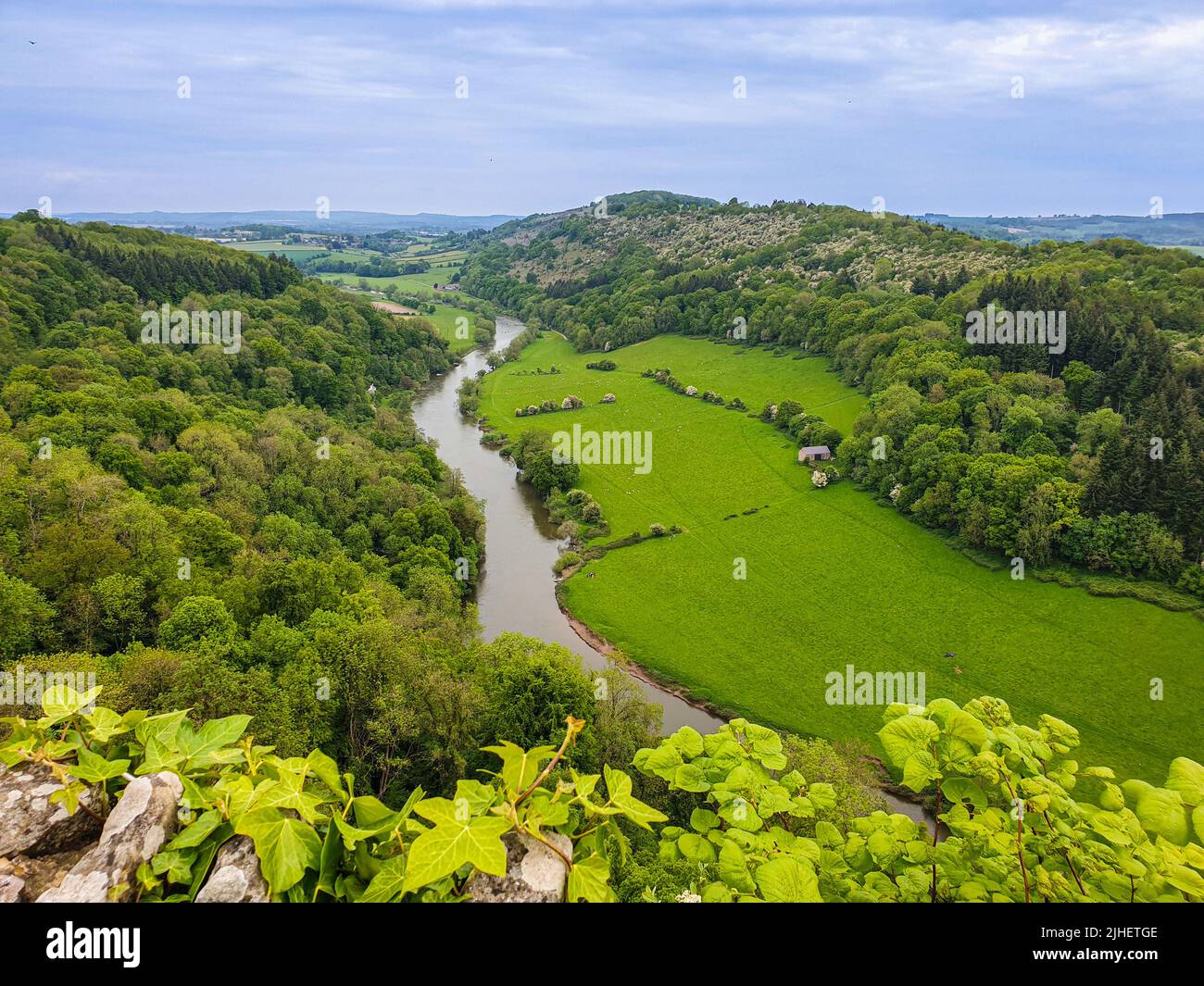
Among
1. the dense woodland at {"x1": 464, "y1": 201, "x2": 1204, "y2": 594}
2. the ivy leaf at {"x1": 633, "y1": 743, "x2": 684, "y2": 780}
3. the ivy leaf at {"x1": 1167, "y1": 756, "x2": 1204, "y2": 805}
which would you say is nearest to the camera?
the ivy leaf at {"x1": 1167, "y1": 756, "x2": 1204, "y2": 805}

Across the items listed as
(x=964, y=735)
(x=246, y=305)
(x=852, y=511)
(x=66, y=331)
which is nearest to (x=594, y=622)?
(x=852, y=511)

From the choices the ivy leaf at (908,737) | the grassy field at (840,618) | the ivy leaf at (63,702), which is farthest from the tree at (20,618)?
the grassy field at (840,618)

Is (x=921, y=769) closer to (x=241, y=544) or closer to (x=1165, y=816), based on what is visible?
(x=1165, y=816)

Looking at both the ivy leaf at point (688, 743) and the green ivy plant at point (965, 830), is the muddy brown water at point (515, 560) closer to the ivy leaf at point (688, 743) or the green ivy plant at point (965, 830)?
the ivy leaf at point (688, 743)

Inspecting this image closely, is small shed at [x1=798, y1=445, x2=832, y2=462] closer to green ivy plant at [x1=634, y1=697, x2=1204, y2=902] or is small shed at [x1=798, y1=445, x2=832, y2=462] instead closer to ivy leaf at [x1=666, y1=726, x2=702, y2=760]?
green ivy plant at [x1=634, y1=697, x2=1204, y2=902]

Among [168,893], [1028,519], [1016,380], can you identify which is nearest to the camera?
[168,893]

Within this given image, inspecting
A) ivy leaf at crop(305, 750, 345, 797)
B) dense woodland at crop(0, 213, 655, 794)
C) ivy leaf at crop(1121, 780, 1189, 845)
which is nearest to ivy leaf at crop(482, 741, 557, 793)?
ivy leaf at crop(305, 750, 345, 797)
